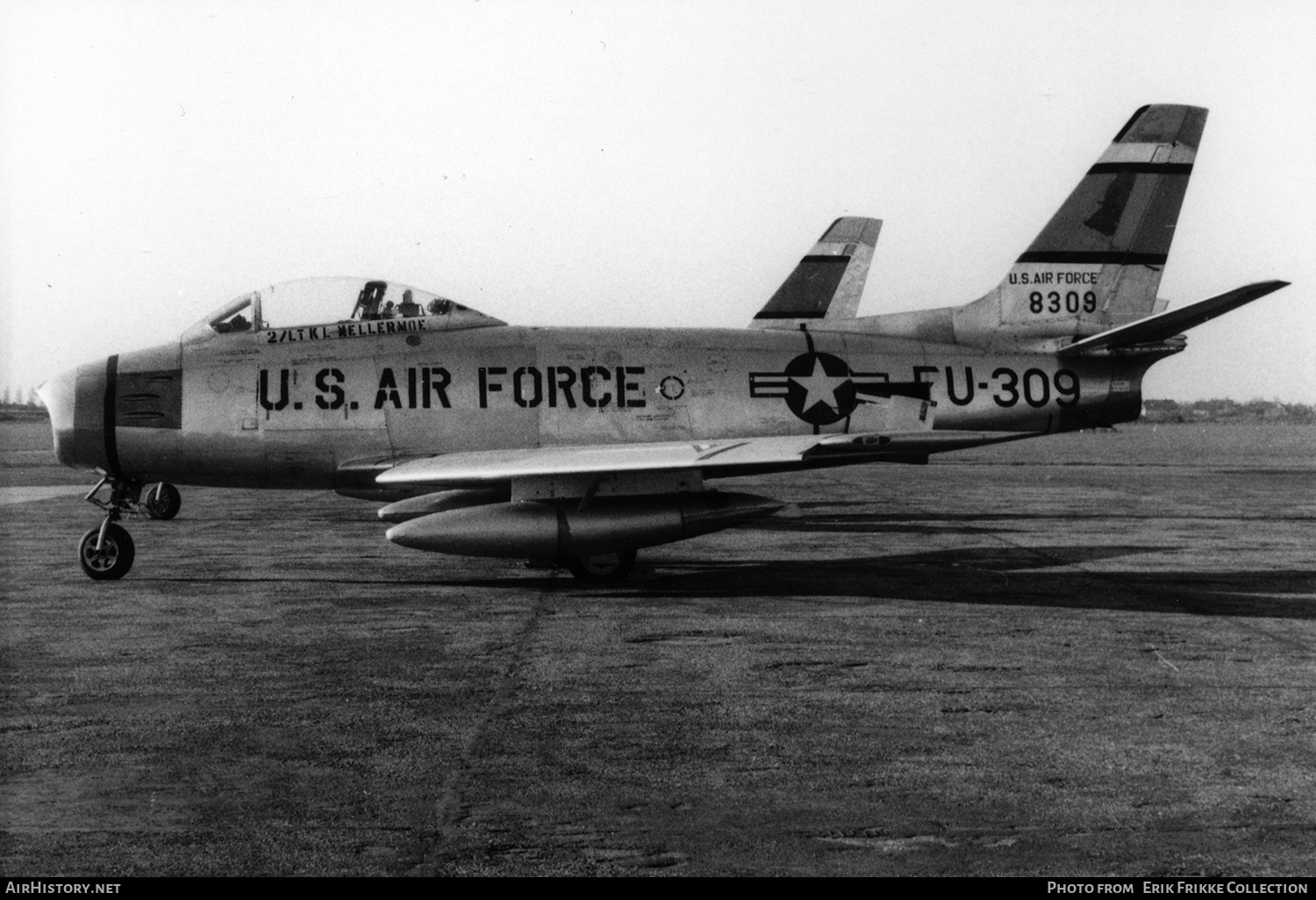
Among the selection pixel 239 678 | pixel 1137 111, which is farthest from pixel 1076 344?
pixel 239 678

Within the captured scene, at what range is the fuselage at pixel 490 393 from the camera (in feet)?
41.9

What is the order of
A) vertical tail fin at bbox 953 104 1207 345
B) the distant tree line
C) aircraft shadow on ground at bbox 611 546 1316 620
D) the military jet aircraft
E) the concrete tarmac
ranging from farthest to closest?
1. the distant tree line
2. vertical tail fin at bbox 953 104 1207 345
3. the military jet aircraft
4. aircraft shadow on ground at bbox 611 546 1316 620
5. the concrete tarmac

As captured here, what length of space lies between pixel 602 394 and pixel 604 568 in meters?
1.86

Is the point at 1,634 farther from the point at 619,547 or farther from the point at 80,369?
the point at 619,547

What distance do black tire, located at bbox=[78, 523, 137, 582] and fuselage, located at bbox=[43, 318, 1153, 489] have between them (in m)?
0.67

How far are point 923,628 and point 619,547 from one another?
320 cm

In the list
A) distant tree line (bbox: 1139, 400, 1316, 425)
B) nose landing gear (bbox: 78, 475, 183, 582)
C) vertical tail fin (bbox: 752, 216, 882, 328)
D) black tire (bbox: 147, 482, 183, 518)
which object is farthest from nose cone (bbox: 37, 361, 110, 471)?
distant tree line (bbox: 1139, 400, 1316, 425)

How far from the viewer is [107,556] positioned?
1237 cm

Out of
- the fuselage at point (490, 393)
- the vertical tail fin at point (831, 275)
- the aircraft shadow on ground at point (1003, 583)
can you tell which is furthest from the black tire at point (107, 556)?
the vertical tail fin at point (831, 275)

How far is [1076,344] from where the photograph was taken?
14.3 m

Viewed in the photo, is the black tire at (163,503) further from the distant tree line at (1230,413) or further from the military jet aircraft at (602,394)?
the distant tree line at (1230,413)

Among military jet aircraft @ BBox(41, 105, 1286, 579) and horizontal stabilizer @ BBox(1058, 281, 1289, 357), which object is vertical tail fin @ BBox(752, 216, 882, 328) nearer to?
military jet aircraft @ BBox(41, 105, 1286, 579)

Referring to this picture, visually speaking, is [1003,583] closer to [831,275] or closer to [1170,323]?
[1170,323]

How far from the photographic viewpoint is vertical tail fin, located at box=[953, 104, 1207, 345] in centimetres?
1486
